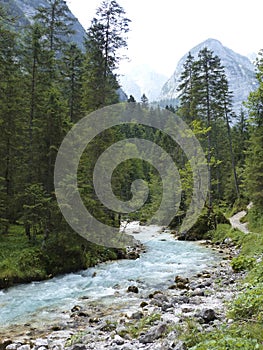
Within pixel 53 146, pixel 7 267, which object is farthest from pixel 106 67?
pixel 7 267

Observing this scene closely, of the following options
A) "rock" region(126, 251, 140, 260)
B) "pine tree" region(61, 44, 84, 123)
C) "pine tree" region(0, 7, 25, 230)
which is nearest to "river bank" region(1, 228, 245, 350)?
"rock" region(126, 251, 140, 260)

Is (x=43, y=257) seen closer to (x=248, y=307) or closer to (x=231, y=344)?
(x=248, y=307)

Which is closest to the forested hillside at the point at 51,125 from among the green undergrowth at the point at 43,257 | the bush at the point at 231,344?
the green undergrowth at the point at 43,257

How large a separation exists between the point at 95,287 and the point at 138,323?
4683 mm

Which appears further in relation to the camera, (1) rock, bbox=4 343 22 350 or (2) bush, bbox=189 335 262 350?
(1) rock, bbox=4 343 22 350

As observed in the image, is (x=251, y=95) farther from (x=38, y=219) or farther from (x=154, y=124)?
(x=154, y=124)

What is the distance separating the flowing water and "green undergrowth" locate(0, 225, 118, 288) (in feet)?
1.50

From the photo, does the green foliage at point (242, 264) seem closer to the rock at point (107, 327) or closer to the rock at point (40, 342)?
the rock at point (107, 327)

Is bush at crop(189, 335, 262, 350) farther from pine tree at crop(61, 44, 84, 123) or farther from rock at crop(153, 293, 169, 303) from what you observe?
pine tree at crop(61, 44, 84, 123)

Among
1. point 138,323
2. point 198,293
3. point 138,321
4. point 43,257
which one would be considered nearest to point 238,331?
point 138,323

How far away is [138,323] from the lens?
7211mm

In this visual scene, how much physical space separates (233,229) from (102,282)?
12378 mm

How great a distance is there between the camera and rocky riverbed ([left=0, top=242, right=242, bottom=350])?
20.0 feet

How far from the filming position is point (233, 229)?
2161 centimetres
